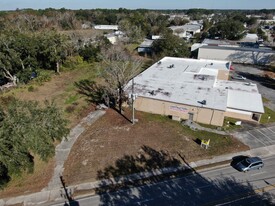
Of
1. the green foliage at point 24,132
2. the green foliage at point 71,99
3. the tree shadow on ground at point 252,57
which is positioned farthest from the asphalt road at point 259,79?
the green foliage at point 24,132

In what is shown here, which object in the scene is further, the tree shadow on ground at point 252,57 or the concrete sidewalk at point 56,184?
the tree shadow on ground at point 252,57

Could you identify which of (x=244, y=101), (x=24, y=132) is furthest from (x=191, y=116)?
(x=24, y=132)

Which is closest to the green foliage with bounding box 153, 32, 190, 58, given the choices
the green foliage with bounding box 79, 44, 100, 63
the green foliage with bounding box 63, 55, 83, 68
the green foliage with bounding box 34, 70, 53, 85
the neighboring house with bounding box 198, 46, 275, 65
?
the neighboring house with bounding box 198, 46, 275, 65

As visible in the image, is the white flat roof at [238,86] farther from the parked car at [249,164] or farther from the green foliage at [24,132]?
the green foliage at [24,132]

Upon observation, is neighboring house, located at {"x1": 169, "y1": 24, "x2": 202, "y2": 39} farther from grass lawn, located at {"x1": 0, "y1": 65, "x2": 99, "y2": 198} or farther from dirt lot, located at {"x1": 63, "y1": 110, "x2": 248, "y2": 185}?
dirt lot, located at {"x1": 63, "y1": 110, "x2": 248, "y2": 185}

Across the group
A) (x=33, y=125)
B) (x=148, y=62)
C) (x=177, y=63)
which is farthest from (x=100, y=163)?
(x=148, y=62)

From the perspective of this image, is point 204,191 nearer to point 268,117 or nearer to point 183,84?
point 268,117

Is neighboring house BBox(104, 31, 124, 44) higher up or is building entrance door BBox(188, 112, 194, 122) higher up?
neighboring house BBox(104, 31, 124, 44)
